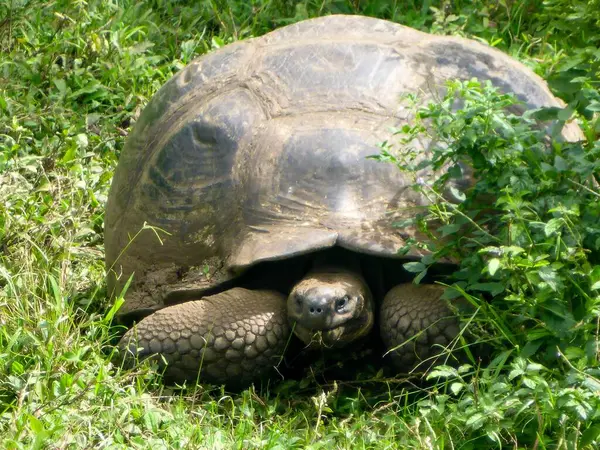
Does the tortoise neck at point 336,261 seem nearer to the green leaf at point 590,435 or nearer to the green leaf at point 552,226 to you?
the green leaf at point 552,226

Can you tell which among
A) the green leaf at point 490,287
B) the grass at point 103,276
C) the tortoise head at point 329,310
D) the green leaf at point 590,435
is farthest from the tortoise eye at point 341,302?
the green leaf at point 590,435

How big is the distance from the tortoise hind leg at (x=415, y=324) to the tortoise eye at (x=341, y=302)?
6.8 inches

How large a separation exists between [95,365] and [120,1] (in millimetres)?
3078

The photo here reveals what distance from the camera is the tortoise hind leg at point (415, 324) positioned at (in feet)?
12.4

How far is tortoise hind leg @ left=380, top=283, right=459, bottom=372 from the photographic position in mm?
3787

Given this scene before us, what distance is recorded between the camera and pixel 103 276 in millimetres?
4754

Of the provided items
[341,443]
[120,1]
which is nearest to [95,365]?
[341,443]

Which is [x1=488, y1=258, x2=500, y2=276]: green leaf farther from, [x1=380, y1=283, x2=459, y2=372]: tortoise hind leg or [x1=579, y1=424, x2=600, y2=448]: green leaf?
[x1=579, y1=424, x2=600, y2=448]: green leaf

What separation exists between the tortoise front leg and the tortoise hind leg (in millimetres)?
348

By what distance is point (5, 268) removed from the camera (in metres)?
4.52

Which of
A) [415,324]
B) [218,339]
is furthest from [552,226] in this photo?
[218,339]

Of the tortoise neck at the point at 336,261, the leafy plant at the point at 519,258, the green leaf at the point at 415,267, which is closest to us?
the leafy plant at the point at 519,258

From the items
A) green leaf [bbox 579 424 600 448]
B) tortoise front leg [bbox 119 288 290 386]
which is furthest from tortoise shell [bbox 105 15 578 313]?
green leaf [bbox 579 424 600 448]

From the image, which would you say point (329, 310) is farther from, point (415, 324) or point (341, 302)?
point (415, 324)
